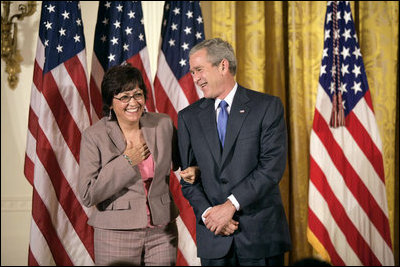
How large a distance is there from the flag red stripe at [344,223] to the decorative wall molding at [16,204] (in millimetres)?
2393

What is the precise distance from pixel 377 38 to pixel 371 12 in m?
0.23

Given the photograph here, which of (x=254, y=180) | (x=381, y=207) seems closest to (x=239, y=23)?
(x=381, y=207)

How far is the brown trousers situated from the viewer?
97.5 inches

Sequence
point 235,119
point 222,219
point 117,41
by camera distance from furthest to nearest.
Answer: point 117,41
point 235,119
point 222,219

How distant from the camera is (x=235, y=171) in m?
2.30

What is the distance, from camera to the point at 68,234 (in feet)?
11.4

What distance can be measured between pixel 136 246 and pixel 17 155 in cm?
199

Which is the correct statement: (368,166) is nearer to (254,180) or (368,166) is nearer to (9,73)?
(254,180)

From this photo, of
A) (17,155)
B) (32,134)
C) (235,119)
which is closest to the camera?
(235,119)

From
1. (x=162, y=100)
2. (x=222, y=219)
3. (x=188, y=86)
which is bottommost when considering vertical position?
(x=222, y=219)

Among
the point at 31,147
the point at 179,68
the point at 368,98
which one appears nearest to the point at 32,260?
the point at 31,147

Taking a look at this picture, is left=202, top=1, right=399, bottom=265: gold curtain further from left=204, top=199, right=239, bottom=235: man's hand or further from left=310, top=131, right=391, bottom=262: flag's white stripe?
left=204, top=199, right=239, bottom=235: man's hand

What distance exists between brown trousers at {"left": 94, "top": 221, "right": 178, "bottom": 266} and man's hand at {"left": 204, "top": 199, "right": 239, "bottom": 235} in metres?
0.37

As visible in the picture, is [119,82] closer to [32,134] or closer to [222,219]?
[222,219]
